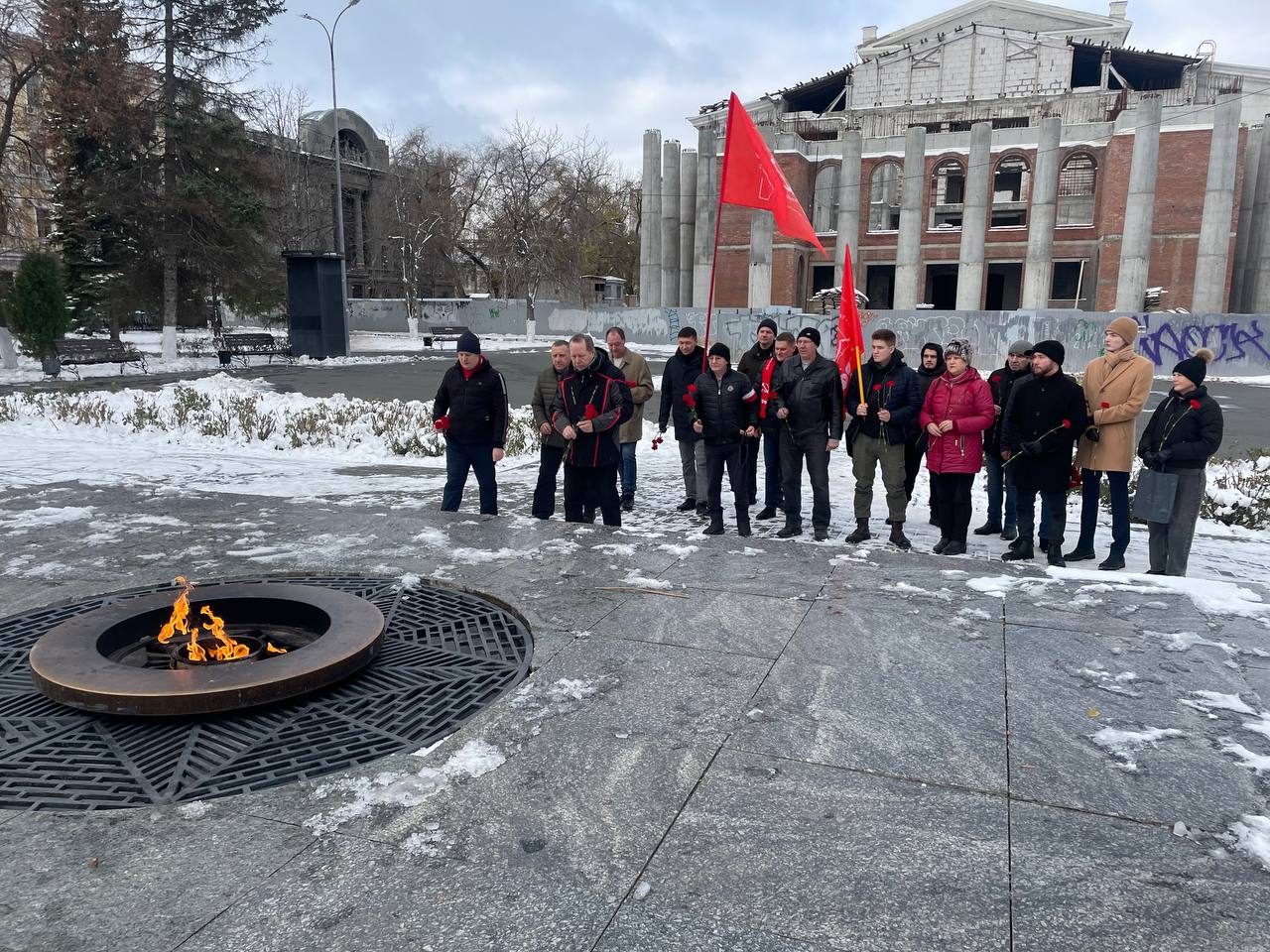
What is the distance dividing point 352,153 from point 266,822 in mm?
59588

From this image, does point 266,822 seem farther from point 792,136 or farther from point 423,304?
point 423,304

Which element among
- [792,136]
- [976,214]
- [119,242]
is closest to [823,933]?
[119,242]

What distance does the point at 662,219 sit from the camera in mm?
44406

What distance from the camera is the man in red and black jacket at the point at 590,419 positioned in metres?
7.21

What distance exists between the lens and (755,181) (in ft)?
28.1

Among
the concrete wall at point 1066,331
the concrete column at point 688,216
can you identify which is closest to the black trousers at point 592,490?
the concrete wall at point 1066,331

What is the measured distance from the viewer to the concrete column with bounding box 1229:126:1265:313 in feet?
127

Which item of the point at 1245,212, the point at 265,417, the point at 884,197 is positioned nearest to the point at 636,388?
the point at 265,417

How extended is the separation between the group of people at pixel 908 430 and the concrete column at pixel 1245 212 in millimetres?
40345

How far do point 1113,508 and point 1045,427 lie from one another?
2.85 ft

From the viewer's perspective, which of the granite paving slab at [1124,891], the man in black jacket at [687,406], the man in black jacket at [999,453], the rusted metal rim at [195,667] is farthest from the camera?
the man in black jacket at [687,406]

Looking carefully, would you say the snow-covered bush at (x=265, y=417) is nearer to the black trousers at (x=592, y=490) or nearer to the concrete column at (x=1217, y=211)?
the black trousers at (x=592, y=490)

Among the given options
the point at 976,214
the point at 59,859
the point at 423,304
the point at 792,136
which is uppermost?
the point at 792,136

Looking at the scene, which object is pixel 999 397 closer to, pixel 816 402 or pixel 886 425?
pixel 886 425
